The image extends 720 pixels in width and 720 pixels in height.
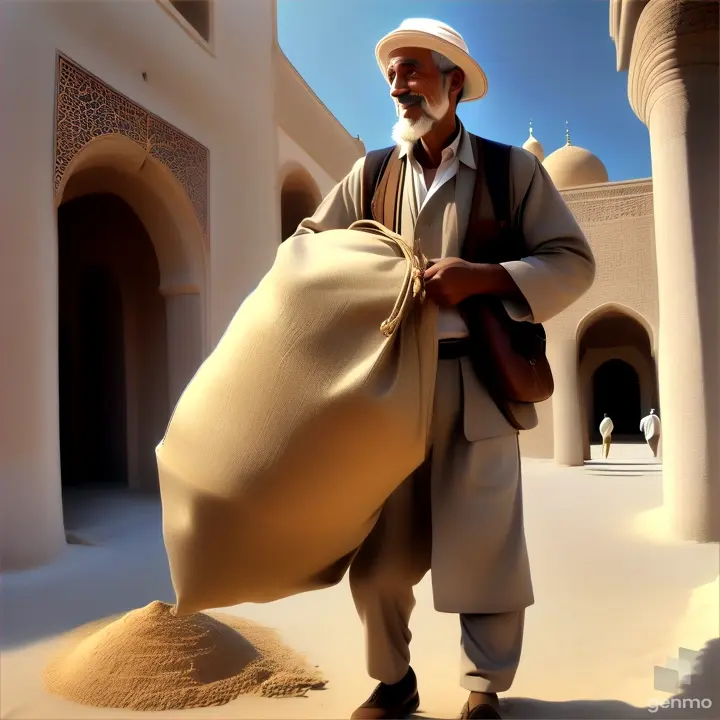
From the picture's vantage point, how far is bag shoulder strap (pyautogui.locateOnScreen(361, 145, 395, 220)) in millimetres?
1676

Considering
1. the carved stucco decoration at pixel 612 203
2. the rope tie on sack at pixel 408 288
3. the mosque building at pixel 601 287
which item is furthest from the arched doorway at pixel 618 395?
the rope tie on sack at pixel 408 288

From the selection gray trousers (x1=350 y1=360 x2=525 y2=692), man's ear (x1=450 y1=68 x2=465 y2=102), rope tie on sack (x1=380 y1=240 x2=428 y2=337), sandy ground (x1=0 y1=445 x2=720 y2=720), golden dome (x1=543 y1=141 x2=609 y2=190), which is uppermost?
golden dome (x1=543 y1=141 x2=609 y2=190)

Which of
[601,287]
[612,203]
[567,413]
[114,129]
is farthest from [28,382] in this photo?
[612,203]

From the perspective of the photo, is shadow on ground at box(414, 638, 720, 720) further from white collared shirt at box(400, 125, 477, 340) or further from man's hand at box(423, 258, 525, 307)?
white collared shirt at box(400, 125, 477, 340)

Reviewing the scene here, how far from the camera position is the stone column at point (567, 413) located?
8.94 metres

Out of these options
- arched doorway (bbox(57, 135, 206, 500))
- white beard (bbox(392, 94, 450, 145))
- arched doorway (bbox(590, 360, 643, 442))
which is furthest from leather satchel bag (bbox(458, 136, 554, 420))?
arched doorway (bbox(590, 360, 643, 442))

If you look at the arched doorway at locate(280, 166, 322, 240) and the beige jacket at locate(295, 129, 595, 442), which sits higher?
the arched doorway at locate(280, 166, 322, 240)

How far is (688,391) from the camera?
3645 millimetres

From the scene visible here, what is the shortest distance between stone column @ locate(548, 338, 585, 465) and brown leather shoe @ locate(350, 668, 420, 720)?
773cm

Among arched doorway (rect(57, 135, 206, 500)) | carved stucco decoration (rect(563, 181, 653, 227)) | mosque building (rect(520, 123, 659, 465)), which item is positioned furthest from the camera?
carved stucco decoration (rect(563, 181, 653, 227))

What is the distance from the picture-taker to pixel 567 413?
9023 millimetres

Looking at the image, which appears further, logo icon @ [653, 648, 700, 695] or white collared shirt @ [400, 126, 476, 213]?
logo icon @ [653, 648, 700, 695]

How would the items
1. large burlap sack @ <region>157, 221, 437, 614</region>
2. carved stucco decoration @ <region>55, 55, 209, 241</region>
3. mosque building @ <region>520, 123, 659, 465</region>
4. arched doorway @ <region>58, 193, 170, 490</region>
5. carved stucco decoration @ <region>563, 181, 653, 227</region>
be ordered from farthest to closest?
carved stucco decoration @ <region>563, 181, 653, 227</region> → mosque building @ <region>520, 123, 659, 465</region> → arched doorway @ <region>58, 193, 170, 490</region> → carved stucco decoration @ <region>55, 55, 209, 241</region> → large burlap sack @ <region>157, 221, 437, 614</region>

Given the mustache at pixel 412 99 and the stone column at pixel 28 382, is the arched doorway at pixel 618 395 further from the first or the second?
the mustache at pixel 412 99
